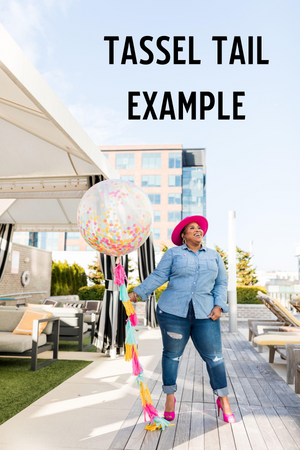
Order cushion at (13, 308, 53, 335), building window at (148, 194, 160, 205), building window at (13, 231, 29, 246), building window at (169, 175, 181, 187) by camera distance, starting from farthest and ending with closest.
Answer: building window at (169, 175, 181, 187) → building window at (148, 194, 160, 205) → building window at (13, 231, 29, 246) → cushion at (13, 308, 53, 335)

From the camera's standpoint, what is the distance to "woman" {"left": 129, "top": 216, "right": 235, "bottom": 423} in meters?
2.87

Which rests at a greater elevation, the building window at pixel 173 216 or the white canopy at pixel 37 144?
the building window at pixel 173 216

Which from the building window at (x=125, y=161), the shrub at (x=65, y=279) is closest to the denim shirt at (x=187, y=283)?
the shrub at (x=65, y=279)

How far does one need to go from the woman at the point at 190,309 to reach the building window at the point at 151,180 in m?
36.5

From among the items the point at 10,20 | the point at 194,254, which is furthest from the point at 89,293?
the point at 194,254

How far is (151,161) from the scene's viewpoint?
1561 inches

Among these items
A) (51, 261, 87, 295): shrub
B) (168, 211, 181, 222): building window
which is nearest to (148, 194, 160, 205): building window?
(168, 211, 181, 222): building window

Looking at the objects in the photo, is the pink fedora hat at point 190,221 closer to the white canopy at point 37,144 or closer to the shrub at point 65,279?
the white canopy at point 37,144

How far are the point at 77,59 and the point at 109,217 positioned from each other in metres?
9.57

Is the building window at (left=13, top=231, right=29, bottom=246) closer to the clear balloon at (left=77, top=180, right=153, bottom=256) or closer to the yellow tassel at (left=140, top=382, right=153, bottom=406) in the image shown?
the clear balloon at (left=77, top=180, right=153, bottom=256)

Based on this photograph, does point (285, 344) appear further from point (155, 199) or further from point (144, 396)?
point (155, 199)

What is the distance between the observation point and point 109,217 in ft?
9.27

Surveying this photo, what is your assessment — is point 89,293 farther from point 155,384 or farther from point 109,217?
point 109,217

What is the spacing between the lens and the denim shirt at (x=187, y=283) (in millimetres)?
2865
